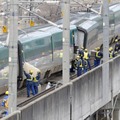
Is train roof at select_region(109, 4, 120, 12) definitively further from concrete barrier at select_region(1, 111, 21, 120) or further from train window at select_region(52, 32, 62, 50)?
concrete barrier at select_region(1, 111, 21, 120)

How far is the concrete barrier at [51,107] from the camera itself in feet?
50.9

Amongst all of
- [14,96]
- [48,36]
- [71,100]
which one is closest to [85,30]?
[48,36]

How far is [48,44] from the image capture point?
26.3 meters

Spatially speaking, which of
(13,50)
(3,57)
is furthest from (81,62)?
→ (13,50)

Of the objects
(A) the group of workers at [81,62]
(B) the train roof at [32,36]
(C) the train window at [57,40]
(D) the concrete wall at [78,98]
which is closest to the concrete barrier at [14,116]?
(D) the concrete wall at [78,98]

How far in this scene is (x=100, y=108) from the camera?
2261cm

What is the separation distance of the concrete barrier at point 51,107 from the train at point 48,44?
421 centimetres

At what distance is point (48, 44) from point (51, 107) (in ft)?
31.7

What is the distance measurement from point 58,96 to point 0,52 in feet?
16.4

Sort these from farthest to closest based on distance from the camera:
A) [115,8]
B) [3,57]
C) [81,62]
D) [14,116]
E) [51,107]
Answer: [115,8], [81,62], [3,57], [51,107], [14,116]

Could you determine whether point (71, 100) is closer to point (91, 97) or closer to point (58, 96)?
point (58, 96)

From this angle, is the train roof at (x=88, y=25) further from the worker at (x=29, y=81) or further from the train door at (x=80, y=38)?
the worker at (x=29, y=81)

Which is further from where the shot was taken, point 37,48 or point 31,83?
point 37,48

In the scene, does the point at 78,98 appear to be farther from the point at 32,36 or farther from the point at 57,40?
the point at 57,40
